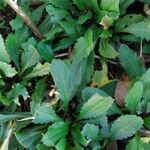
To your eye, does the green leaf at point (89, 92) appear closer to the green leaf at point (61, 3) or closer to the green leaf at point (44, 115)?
the green leaf at point (44, 115)

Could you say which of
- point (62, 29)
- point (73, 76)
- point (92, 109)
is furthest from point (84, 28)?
point (92, 109)

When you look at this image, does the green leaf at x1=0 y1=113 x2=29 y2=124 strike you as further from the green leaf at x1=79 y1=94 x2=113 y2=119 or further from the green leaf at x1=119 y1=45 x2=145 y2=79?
the green leaf at x1=119 y1=45 x2=145 y2=79

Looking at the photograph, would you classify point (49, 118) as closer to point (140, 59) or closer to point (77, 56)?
point (77, 56)

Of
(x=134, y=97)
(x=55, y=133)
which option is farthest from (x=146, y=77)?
(x=55, y=133)

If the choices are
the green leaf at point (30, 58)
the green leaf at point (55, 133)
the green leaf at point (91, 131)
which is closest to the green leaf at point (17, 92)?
the green leaf at point (30, 58)

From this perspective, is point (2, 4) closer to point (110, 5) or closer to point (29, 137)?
point (110, 5)
